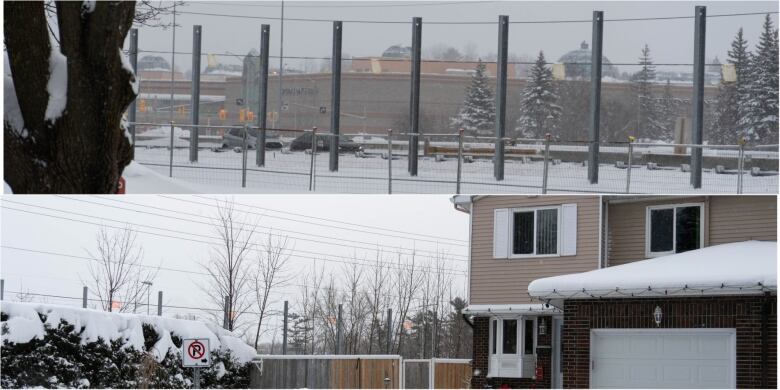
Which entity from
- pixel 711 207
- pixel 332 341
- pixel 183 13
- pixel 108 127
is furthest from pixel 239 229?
pixel 108 127

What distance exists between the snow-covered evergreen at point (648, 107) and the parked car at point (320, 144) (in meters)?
7.77

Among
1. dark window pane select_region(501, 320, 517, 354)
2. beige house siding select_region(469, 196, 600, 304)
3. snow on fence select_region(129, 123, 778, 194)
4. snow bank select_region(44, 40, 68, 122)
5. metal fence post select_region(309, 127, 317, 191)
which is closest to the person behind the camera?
snow bank select_region(44, 40, 68, 122)

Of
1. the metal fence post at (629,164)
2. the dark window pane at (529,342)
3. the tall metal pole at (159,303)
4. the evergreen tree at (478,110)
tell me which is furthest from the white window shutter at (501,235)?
the tall metal pole at (159,303)

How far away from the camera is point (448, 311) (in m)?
34.2

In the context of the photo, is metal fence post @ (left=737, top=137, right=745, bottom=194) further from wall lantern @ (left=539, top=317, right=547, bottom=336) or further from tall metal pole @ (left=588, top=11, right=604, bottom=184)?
wall lantern @ (left=539, top=317, right=547, bottom=336)

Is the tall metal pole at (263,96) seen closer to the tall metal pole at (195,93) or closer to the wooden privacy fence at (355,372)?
the tall metal pole at (195,93)

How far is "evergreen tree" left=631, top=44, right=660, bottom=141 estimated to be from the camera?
30109 millimetres

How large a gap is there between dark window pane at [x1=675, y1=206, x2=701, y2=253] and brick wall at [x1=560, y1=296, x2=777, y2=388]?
13.3 feet

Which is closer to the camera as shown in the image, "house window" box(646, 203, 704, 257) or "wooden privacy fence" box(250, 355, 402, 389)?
"house window" box(646, 203, 704, 257)

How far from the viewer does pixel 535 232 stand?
73.2 feet

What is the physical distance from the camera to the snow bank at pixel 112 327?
1816cm


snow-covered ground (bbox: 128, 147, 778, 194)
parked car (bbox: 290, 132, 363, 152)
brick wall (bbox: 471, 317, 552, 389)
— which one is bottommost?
brick wall (bbox: 471, 317, 552, 389)

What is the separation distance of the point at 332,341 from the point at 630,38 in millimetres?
11655

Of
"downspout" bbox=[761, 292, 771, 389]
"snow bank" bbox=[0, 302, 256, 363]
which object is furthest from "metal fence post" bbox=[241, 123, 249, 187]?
"downspout" bbox=[761, 292, 771, 389]
